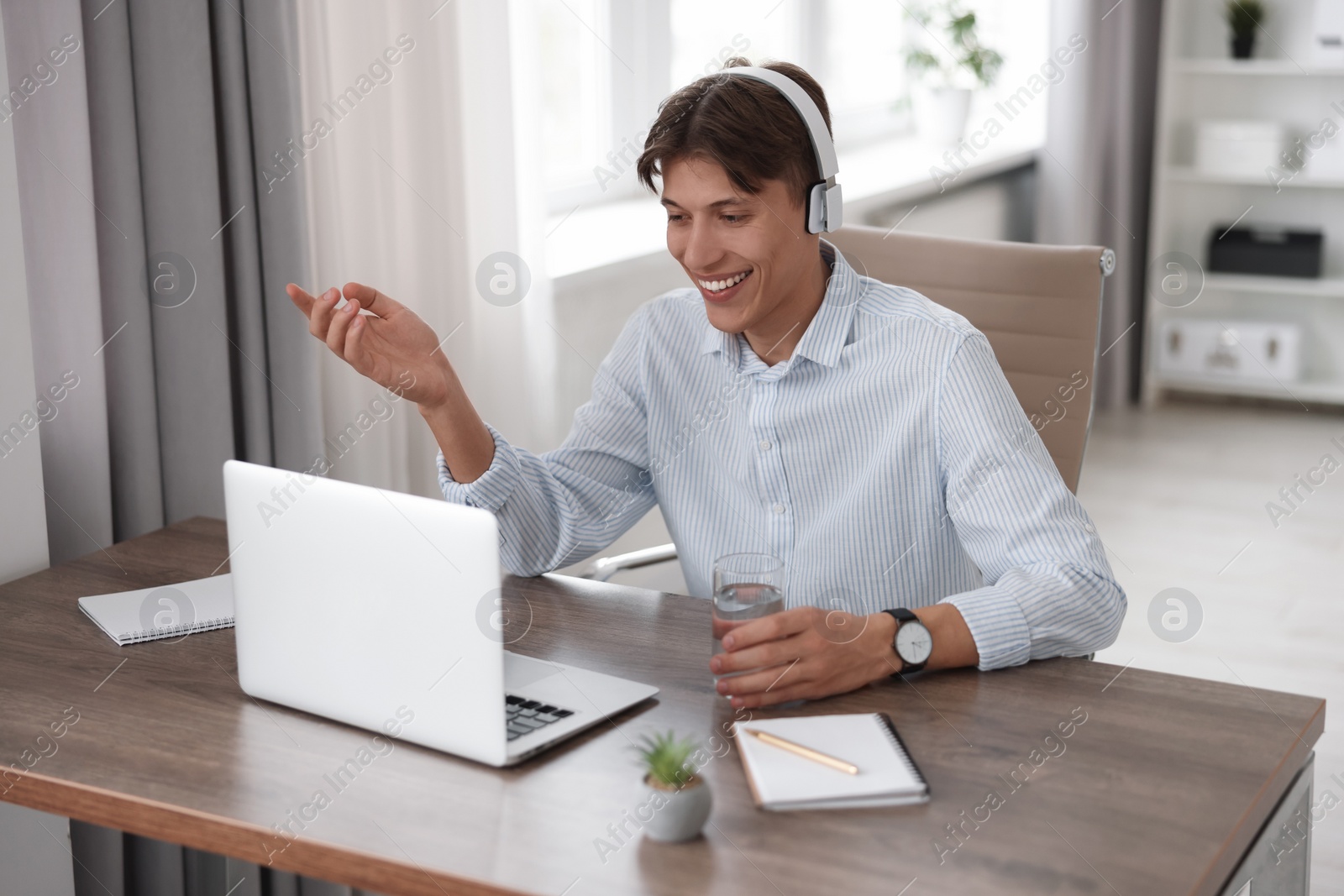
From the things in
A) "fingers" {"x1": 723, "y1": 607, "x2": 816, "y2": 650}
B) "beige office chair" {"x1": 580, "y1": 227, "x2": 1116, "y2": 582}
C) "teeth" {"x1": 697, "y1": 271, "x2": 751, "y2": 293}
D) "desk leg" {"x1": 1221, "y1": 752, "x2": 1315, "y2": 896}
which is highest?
"teeth" {"x1": 697, "y1": 271, "x2": 751, "y2": 293}

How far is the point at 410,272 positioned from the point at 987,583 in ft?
3.92

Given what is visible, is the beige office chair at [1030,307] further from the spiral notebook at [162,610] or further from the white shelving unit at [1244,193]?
the white shelving unit at [1244,193]

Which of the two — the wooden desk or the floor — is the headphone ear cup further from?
the floor

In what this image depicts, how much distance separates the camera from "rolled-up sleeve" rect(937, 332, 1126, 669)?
1.32 meters

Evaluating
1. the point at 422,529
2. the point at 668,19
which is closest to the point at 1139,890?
the point at 422,529

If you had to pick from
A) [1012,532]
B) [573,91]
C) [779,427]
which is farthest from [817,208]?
[573,91]

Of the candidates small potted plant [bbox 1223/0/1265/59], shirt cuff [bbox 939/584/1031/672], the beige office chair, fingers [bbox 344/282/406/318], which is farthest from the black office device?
fingers [bbox 344/282/406/318]

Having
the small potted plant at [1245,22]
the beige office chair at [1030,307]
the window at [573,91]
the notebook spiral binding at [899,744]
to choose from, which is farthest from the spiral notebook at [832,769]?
the small potted plant at [1245,22]

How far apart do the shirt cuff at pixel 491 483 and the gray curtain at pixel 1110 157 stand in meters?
3.53

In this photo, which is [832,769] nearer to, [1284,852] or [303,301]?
[1284,852]

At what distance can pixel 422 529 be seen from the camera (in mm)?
1114

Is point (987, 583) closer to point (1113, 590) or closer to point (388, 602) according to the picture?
point (1113, 590)

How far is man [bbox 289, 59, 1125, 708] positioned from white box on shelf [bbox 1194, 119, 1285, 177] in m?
3.58

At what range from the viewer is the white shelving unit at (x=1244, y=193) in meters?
4.75
